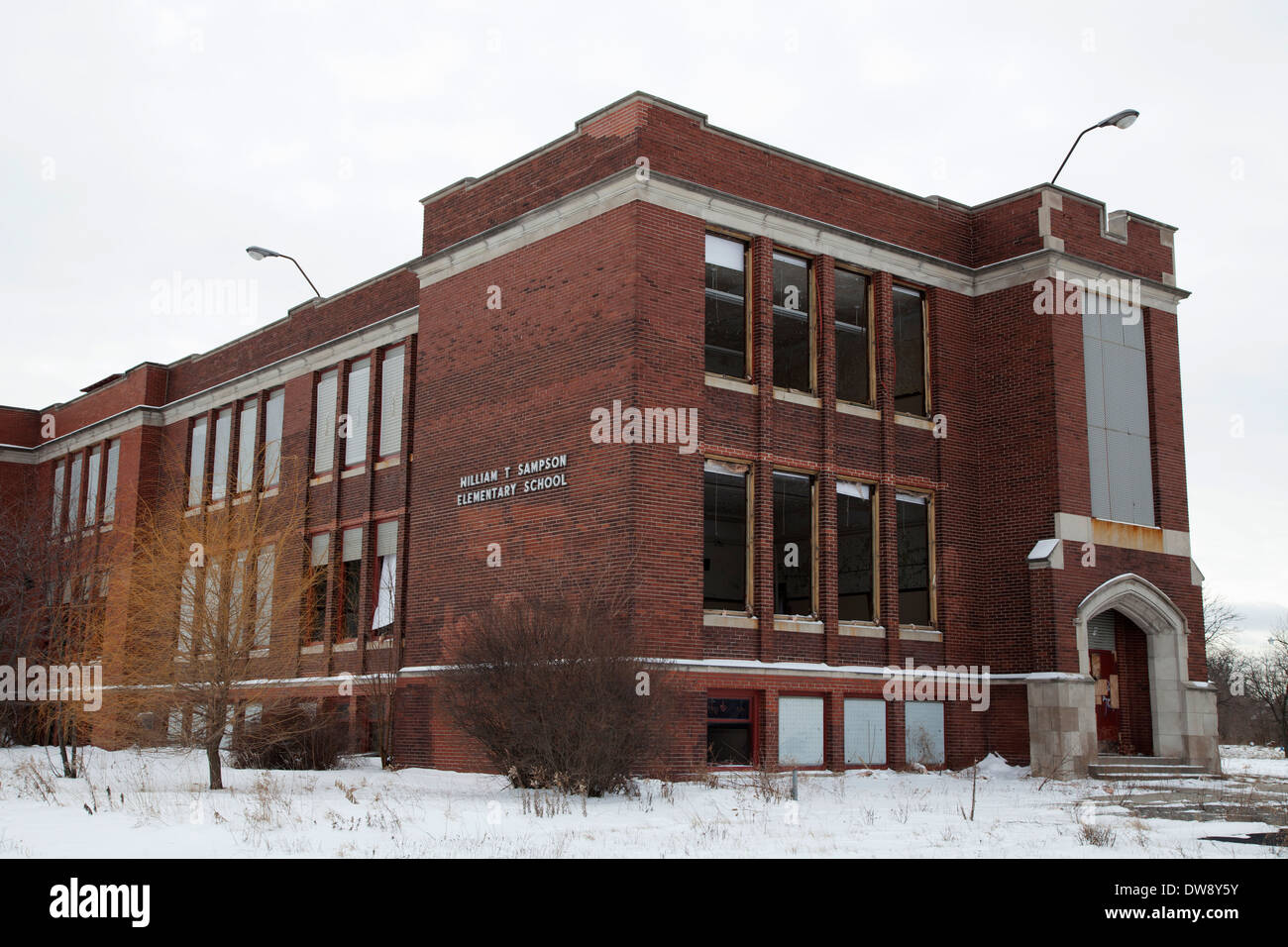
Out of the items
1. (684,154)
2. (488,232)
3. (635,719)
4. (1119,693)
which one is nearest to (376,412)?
(488,232)

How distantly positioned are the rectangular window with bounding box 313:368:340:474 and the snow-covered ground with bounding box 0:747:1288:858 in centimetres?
1178

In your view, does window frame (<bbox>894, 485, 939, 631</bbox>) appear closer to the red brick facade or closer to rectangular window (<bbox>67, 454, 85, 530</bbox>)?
the red brick facade

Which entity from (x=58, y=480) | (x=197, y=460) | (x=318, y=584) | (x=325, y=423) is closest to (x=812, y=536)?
(x=318, y=584)

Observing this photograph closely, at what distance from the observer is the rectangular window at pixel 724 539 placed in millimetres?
23016

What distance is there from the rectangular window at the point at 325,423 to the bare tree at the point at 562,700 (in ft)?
48.4

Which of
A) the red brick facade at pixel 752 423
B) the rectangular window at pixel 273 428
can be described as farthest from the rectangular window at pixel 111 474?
the red brick facade at pixel 752 423

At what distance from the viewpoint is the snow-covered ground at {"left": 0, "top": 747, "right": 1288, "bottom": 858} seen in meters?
12.3

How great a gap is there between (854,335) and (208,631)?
536 inches

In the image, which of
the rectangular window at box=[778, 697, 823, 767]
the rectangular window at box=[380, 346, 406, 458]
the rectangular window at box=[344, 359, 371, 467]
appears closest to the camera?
the rectangular window at box=[778, 697, 823, 767]

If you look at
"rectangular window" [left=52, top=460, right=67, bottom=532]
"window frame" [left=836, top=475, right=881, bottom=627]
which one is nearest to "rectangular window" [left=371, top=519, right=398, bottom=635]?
"window frame" [left=836, top=475, right=881, bottom=627]

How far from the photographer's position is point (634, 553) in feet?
69.7

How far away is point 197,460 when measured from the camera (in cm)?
3806

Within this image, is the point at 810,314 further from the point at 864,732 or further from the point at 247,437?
the point at 247,437

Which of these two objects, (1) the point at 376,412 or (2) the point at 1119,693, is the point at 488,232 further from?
(2) the point at 1119,693
